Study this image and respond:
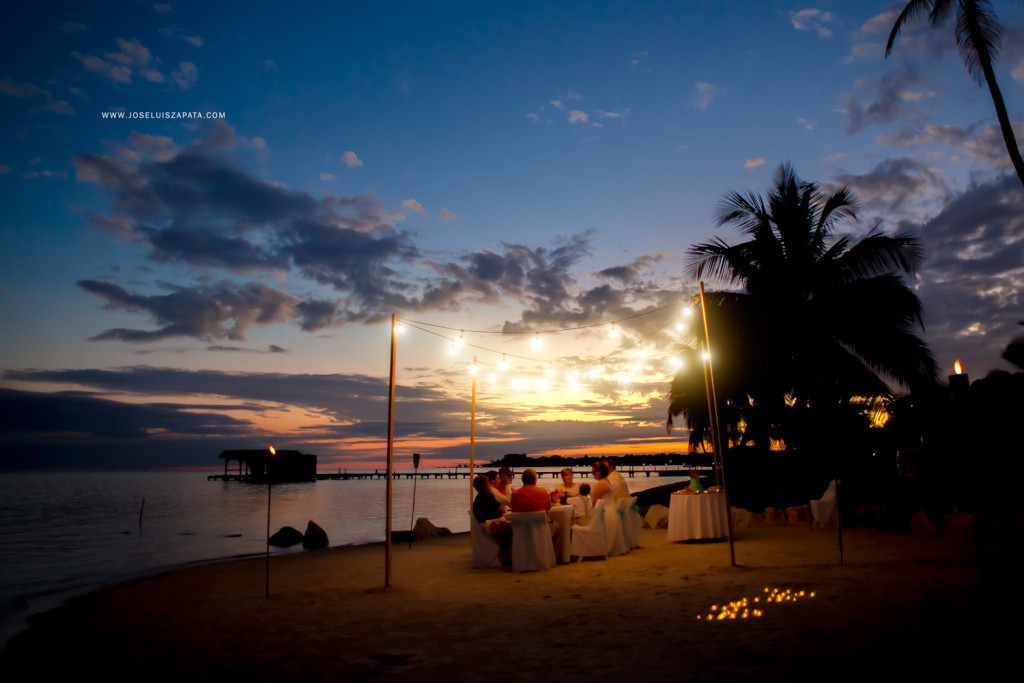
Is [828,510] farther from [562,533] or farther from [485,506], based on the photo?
[485,506]

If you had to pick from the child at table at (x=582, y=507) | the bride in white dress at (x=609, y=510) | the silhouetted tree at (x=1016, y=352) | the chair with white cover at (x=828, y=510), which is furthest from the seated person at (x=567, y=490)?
the silhouetted tree at (x=1016, y=352)

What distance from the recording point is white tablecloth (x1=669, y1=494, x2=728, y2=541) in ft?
36.8

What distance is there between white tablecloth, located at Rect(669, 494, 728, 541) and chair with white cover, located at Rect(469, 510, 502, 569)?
3749 millimetres

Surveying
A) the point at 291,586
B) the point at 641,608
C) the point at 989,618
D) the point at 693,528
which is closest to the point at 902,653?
the point at 989,618

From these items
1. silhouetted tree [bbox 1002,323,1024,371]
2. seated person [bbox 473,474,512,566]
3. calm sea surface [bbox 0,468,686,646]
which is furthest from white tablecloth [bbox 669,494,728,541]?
silhouetted tree [bbox 1002,323,1024,371]

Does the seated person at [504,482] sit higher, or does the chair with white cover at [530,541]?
the seated person at [504,482]

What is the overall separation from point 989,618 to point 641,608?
2992mm

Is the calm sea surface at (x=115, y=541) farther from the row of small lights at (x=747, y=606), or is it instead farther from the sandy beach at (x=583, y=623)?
the row of small lights at (x=747, y=606)

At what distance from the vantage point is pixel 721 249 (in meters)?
18.1

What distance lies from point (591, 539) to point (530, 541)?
3.80ft

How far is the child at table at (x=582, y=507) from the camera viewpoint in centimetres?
1036

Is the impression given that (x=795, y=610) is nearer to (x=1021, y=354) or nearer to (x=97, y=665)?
(x=97, y=665)

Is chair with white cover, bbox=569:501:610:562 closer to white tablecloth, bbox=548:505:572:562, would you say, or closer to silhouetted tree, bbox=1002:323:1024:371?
white tablecloth, bbox=548:505:572:562

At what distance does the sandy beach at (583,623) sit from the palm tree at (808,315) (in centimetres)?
686
